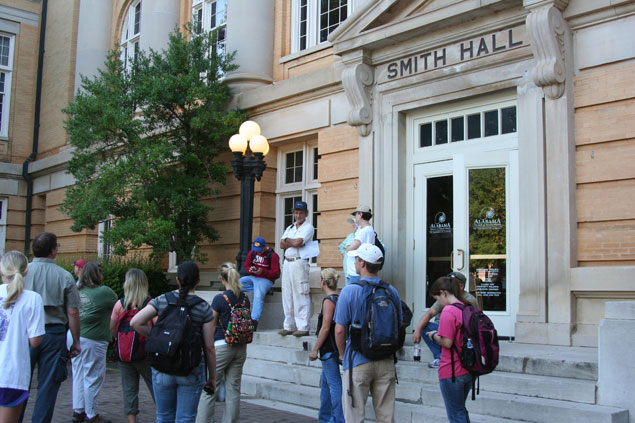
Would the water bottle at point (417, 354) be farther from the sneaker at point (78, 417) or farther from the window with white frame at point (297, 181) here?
the window with white frame at point (297, 181)

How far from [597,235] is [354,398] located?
463cm

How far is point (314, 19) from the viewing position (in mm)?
13922

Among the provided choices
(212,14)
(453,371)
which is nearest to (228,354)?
(453,371)

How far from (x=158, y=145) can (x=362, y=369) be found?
9013mm

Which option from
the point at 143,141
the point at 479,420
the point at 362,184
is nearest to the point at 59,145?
the point at 143,141

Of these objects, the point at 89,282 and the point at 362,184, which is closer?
the point at 89,282

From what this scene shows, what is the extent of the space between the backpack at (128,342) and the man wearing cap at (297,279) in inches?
139

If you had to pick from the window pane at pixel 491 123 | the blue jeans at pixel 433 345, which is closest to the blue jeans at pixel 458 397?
the blue jeans at pixel 433 345

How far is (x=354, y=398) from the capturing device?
557cm

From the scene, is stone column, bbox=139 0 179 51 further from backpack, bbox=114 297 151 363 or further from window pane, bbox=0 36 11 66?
backpack, bbox=114 297 151 363

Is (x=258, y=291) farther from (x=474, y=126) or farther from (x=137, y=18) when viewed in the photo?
(x=137, y=18)

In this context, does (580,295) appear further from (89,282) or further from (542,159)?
(89,282)

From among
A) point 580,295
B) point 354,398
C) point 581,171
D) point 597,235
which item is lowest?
point 354,398

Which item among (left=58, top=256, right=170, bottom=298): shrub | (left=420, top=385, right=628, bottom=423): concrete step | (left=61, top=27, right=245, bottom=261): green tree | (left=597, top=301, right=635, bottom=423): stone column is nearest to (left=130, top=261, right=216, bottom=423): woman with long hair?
Answer: (left=420, top=385, right=628, bottom=423): concrete step
